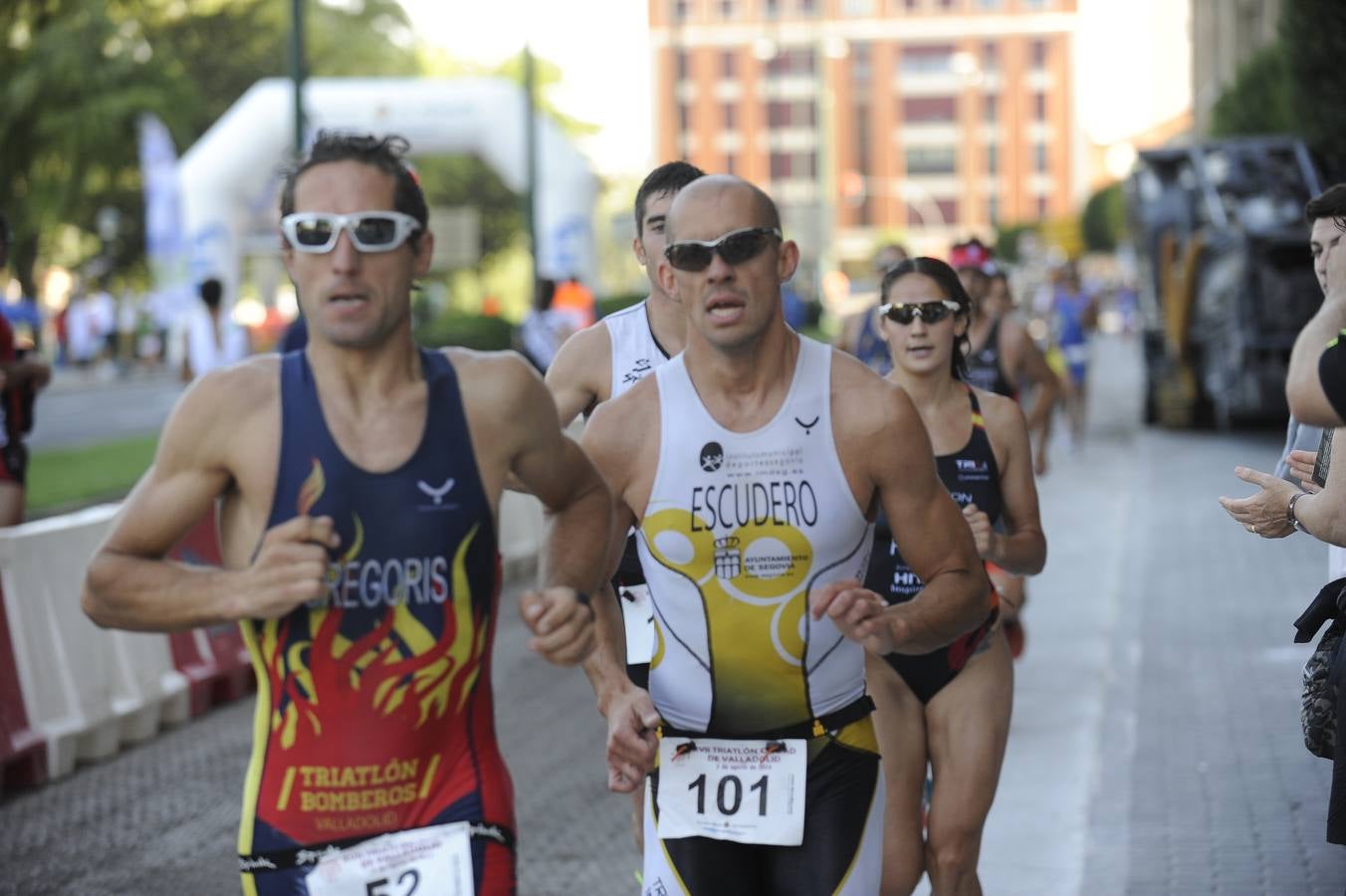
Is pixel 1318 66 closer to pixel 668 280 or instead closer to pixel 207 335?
pixel 207 335

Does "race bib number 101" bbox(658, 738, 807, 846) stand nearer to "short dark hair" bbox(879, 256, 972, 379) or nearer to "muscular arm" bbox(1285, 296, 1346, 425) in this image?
"muscular arm" bbox(1285, 296, 1346, 425)

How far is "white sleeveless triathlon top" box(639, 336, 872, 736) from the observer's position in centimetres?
409

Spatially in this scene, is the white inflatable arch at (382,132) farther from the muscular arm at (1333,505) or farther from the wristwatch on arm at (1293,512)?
the muscular arm at (1333,505)

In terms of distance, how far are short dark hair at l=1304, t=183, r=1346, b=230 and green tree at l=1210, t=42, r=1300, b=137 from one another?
20.8m

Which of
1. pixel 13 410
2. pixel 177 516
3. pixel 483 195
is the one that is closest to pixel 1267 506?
pixel 177 516

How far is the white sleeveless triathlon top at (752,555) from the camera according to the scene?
409cm

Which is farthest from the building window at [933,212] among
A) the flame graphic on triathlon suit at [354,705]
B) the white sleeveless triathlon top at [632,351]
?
the flame graphic on triathlon suit at [354,705]

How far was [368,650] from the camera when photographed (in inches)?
134

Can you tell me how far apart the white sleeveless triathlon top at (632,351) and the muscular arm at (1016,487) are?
1.11m

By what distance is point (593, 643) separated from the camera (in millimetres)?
3502

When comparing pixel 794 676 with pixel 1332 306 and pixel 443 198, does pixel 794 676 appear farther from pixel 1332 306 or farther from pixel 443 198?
pixel 443 198

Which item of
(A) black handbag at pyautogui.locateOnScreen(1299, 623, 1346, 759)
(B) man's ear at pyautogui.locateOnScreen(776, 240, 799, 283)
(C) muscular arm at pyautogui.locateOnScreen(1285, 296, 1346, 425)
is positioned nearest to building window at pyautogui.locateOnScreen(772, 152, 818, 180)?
(A) black handbag at pyautogui.locateOnScreen(1299, 623, 1346, 759)

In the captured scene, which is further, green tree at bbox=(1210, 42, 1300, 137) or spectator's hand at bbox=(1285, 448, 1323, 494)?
green tree at bbox=(1210, 42, 1300, 137)

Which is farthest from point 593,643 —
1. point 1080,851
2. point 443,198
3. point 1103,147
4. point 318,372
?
point 1103,147
